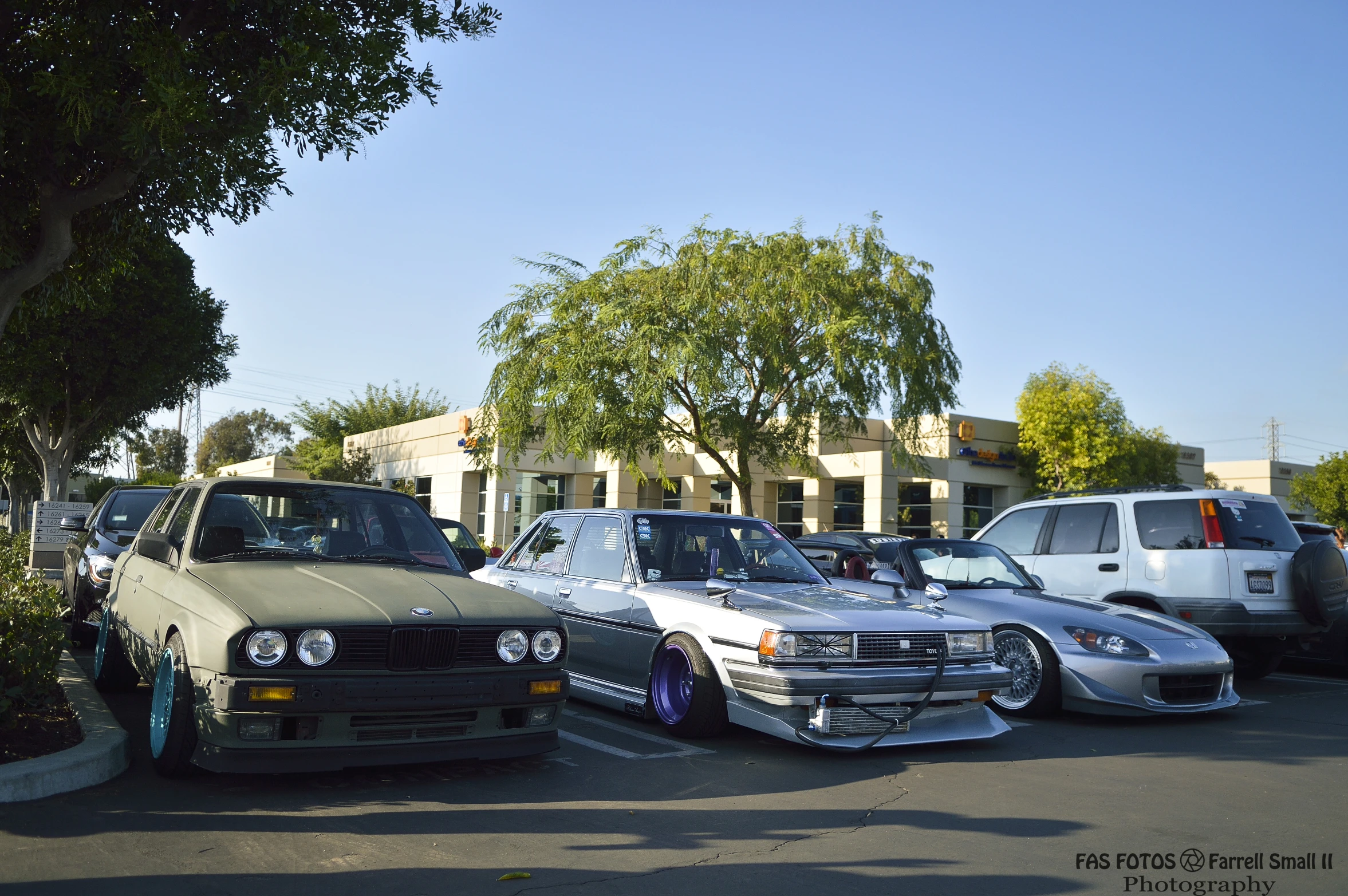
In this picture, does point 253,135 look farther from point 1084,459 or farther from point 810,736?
point 1084,459

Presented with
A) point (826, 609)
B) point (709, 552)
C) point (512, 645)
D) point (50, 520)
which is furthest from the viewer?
point (50, 520)

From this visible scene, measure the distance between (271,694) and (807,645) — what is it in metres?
2.99

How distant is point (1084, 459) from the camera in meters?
33.8

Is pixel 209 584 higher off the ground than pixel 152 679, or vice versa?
pixel 209 584

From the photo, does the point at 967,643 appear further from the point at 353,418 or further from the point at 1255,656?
the point at 353,418

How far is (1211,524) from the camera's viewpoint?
31.6ft

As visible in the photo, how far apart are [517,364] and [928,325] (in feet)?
34.0

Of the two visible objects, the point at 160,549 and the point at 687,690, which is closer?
the point at 160,549

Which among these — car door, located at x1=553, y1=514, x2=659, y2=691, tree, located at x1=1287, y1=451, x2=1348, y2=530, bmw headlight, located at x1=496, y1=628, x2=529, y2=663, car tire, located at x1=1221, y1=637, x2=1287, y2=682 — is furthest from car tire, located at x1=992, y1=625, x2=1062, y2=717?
tree, located at x1=1287, y1=451, x2=1348, y2=530

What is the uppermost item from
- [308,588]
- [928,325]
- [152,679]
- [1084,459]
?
[928,325]

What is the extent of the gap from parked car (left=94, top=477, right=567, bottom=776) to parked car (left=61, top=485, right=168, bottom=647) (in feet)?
11.3

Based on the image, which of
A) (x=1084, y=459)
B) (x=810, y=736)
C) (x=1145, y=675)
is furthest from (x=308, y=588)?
(x=1084, y=459)

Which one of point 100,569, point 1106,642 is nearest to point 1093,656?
point 1106,642

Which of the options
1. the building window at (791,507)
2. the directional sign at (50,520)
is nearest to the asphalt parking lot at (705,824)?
the directional sign at (50,520)
